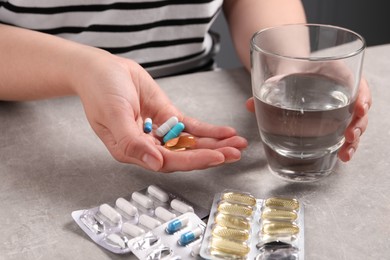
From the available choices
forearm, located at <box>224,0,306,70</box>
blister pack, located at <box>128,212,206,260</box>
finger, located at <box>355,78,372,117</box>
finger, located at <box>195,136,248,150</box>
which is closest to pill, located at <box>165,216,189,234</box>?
blister pack, located at <box>128,212,206,260</box>

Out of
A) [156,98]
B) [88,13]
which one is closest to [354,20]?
[88,13]

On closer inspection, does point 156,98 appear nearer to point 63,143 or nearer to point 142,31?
point 63,143

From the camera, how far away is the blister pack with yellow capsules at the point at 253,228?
0.50 metres

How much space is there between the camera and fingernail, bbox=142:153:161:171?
1.85ft

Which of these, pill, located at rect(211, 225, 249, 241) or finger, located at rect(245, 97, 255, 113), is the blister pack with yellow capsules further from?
finger, located at rect(245, 97, 255, 113)

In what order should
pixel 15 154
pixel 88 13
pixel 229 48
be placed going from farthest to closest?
pixel 229 48, pixel 88 13, pixel 15 154

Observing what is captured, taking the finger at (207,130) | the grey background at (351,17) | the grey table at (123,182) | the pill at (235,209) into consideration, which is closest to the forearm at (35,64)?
the grey table at (123,182)

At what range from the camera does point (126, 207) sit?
1.82 ft

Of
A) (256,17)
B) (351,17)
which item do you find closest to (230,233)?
(256,17)

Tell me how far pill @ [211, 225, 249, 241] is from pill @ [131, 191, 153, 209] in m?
0.07

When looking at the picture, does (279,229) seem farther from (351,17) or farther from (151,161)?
(351,17)

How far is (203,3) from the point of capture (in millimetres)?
926

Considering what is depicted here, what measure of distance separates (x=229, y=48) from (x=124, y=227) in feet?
3.87

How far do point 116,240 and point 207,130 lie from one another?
0.17m
